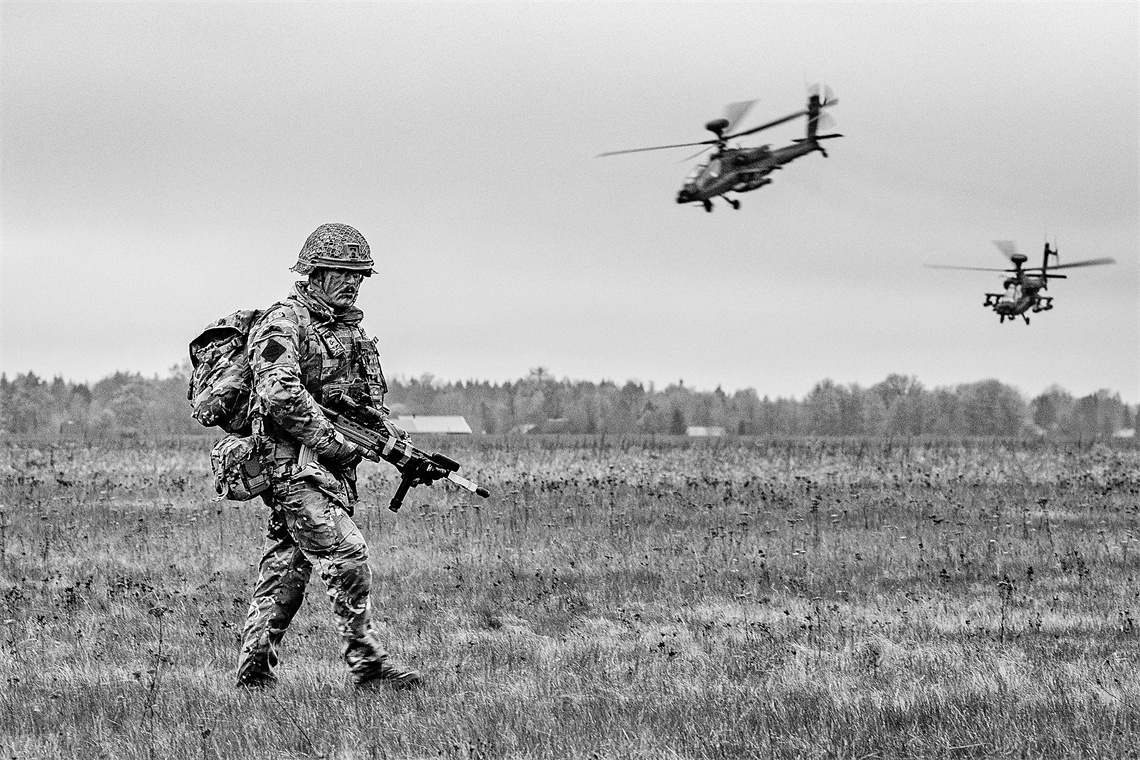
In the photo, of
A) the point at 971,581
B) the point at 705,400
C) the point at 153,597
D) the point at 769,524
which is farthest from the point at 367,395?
the point at 705,400

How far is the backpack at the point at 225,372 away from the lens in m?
6.77

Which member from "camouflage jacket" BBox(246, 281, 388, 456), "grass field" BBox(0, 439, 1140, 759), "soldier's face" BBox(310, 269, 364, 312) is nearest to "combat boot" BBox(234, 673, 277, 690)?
"grass field" BBox(0, 439, 1140, 759)

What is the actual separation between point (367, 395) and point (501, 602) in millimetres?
3015

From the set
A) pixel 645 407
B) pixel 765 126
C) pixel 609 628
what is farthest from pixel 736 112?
pixel 645 407

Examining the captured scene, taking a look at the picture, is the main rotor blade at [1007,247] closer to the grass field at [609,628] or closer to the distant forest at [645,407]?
the grass field at [609,628]

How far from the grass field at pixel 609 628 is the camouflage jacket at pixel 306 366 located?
1.41m

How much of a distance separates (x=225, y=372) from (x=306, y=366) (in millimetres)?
425

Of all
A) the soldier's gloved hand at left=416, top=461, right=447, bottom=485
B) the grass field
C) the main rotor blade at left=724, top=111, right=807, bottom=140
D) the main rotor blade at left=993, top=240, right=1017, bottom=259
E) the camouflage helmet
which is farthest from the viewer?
the main rotor blade at left=993, top=240, right=1017, bottom=259

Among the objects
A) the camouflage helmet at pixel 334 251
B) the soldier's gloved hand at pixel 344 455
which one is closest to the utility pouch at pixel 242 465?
the soldier's gloved hand at pixel 344 455

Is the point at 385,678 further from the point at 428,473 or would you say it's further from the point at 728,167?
the point at 728,167

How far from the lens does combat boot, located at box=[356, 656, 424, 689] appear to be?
6789mm

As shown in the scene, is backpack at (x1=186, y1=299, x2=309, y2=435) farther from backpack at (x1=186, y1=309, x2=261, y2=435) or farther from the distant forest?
the distant forest

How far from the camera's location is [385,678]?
6.81 metres

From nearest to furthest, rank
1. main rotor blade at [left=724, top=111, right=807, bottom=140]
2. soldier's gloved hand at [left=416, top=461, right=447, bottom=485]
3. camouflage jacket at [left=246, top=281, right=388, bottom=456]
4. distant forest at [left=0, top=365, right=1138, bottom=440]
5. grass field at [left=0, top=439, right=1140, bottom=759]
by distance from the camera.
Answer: grass field at [left=0, top=439, right=1140, bottom=759]
camouflage jacket at [left=246, top=281, right=388, bottom=456]
soldier's gloved hand at [left=416, top=461, right=447, bottom=485]
main rotor blade at [left=724, top=111, right=807, bottom=140]
distant forest at [left=0, top=365, right=1138, bottom=440]
